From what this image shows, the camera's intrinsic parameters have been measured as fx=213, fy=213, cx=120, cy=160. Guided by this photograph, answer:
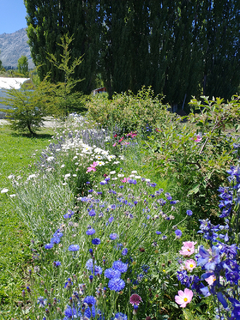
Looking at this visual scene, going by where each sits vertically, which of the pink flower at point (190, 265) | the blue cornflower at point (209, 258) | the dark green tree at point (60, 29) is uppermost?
the dark green tree at point (60, 29)

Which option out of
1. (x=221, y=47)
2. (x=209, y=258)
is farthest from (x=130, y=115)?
(x=221, y=47)

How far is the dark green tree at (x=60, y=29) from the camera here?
12.5 metres

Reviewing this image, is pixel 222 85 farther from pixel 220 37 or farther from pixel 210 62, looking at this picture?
pixel 220 37

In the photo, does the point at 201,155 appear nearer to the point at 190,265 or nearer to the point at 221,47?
the point at 190,265

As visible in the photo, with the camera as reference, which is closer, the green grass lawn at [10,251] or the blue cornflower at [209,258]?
the blue cornflower at [209,258]

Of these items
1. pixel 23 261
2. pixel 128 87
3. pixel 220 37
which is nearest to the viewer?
pixel 23 261

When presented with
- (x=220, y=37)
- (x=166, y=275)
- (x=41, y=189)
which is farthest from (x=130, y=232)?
(x=220, y=37)

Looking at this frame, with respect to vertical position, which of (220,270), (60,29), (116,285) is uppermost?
(60,29)

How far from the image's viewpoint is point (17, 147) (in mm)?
6773

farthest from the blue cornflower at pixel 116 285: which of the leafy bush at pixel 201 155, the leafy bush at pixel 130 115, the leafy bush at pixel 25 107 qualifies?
the leafy bush at pixel 25 107

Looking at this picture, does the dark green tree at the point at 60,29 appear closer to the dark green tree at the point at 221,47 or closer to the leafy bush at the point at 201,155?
the dark green tree at the point at 221,47

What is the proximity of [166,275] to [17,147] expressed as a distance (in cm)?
649

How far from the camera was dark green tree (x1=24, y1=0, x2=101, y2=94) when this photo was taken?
41.1 ft

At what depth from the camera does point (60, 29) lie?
12992 millimetres
